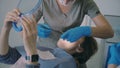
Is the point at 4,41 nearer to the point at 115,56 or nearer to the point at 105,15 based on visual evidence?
the point at 115,56

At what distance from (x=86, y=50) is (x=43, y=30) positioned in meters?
0.29

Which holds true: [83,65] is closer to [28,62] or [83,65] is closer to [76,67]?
[76,67]

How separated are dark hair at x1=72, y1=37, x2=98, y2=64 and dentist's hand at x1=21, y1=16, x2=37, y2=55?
40 cm

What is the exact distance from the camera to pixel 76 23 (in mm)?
1553

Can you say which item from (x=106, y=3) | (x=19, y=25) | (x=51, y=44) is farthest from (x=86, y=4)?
(x=106, y=3)

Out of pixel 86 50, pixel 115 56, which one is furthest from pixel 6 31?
pixel 115 56

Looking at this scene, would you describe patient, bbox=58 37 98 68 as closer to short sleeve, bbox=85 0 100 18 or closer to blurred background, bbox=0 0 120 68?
short sleeve, bbox=85 0 100 18

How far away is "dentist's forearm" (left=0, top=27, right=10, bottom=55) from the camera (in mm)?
1283

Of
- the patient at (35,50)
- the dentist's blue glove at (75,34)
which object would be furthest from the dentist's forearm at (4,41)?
the dentist's blue glove at (75,34)

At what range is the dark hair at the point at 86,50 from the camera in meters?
1.43

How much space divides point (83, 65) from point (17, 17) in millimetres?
536

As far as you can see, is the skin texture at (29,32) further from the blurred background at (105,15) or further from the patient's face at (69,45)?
the blurred background at (105,15)

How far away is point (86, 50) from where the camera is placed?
1.45m

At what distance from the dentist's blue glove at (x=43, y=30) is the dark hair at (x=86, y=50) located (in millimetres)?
230
